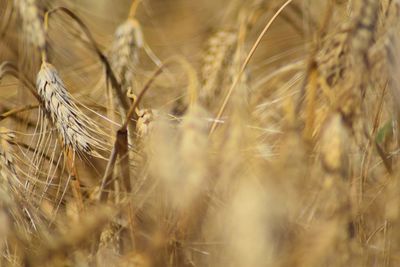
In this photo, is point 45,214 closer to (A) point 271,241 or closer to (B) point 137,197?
(B) point 137,197

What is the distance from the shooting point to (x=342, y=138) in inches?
39.9

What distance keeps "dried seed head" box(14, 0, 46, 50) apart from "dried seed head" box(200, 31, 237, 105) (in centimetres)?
30

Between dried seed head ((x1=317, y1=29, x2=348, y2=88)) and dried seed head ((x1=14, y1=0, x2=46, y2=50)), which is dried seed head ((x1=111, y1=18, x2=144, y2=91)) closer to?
dried seed head ((x1=14, y1=0, x2=46, y2=50))

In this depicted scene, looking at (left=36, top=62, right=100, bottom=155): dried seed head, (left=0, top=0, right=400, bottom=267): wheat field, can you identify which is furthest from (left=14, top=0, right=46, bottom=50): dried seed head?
(left=36, top=62, right=100, bottom=155): dried seed head

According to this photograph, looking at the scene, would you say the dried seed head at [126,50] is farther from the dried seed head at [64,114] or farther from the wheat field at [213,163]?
the dried seed head at [64,114]

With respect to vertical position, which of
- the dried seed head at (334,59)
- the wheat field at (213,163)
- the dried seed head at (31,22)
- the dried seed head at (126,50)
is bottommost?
the wheat field at (213,163)

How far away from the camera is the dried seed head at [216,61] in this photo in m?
1.43

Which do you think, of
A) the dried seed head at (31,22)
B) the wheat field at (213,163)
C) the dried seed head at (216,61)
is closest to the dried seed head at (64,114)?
the wheat field at (213,163)

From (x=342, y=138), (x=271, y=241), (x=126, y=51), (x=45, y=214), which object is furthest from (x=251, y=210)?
(x=126, y=51)

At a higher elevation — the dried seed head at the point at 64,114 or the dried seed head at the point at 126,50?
the dried seed head at the point at 126,50

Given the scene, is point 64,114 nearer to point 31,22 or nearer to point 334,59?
point 31,22

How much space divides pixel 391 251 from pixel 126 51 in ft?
1.94

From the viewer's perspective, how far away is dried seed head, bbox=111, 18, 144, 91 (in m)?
1.39

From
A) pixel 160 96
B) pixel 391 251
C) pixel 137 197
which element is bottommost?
pixel 391 251
